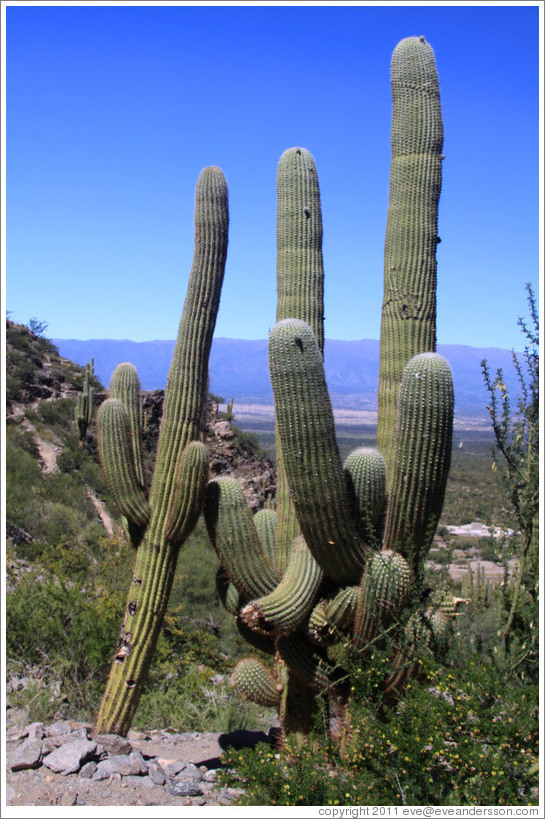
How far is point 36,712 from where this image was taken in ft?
27.3

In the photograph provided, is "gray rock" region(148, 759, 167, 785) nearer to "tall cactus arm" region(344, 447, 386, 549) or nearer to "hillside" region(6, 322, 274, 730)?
"hillside" region(6, 322, 274, 730)

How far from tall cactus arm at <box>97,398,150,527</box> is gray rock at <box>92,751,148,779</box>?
2170 mm

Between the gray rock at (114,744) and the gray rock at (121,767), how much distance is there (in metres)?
0.18

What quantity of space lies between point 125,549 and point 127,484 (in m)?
4.90

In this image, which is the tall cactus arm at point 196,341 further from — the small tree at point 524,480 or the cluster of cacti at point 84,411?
the cluster of cacti at point 84,411

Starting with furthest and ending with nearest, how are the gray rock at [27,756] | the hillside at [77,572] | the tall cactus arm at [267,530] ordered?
the hillside at [77,572], the tall cactus arm at [267,530], the gray rock at [27,756]

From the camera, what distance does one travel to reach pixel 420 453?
19.6ft

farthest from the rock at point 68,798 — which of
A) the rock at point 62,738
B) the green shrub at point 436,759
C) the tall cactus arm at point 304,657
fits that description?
the tall cactus arm at point 304,657

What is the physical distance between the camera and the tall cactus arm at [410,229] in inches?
288

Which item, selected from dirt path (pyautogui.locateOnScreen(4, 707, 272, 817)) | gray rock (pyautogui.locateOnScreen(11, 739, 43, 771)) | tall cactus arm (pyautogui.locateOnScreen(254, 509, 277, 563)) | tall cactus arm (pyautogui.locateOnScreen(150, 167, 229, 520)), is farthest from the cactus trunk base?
gray rock (pyautogui.locateOnScreen(11, 739, 43, 771))

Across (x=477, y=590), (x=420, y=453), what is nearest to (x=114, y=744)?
(x=420, y=453)

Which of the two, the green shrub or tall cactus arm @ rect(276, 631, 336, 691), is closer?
the green shrub

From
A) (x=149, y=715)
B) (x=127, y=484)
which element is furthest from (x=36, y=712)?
(x=127, y=484)

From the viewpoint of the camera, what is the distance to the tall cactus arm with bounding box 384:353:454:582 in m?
5.88
